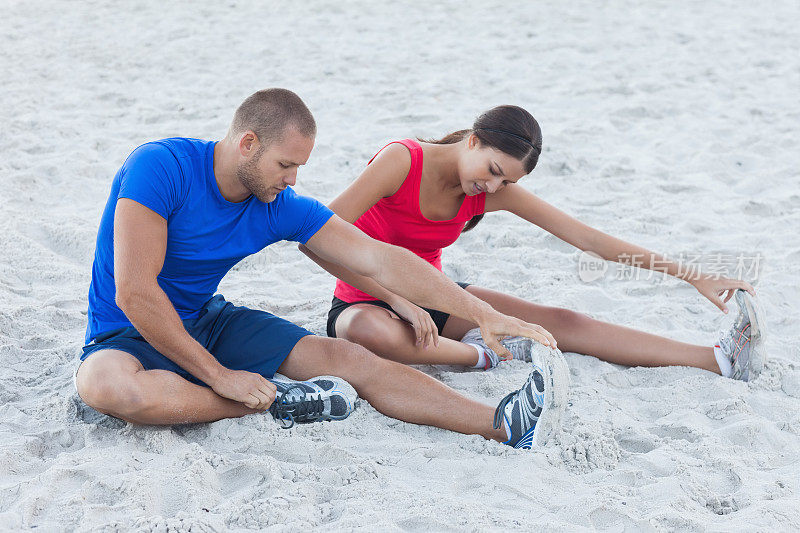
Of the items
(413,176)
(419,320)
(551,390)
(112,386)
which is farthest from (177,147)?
(551,390)

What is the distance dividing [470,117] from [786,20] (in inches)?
165

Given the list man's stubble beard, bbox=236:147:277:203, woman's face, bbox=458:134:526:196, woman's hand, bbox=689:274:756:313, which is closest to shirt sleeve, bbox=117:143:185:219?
man's stubble beard, bbox=236:147:277:203

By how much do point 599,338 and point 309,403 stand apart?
45.9 inches

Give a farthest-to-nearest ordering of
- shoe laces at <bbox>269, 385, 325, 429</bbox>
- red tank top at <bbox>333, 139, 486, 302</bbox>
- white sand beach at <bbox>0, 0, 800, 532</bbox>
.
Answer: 1. red tank top at <bbox>333, 139, 486, 302</bbox>
2. shoe laces at <bbox>269, 385, 325, 429</bbox>
3. white sand beach at <bbox>0, 0, 800, 532</bbox>

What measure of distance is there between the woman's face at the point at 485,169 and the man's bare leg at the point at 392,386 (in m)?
0.68

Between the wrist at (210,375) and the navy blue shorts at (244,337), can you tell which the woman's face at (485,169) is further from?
the wrist at (210,375)

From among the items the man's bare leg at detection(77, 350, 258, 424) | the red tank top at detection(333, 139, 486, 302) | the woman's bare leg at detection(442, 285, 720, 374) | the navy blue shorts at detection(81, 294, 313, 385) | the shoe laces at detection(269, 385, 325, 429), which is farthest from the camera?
the woman's bare leg at detection(442, 285, 720, 374)

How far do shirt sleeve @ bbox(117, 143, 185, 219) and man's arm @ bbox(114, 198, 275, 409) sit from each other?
0.03 meters

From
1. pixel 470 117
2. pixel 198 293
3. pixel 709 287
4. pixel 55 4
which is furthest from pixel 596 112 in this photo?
pixel 55 4

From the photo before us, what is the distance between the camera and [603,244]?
2.90m

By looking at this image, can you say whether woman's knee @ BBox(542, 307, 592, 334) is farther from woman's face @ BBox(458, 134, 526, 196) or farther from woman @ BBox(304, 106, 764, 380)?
woman's face @ BBox(458, 134, 526, 196)

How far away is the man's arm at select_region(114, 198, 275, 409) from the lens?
83.7 inches

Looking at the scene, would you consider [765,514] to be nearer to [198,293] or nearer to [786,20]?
[198,293]

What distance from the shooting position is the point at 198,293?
8.25 ft
